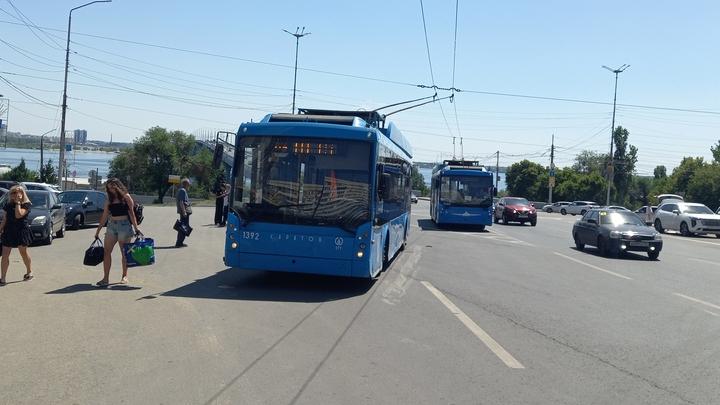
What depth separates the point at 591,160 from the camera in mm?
150125

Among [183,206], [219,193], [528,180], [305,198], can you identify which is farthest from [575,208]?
[305,198]

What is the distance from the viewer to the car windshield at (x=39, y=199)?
1922cm

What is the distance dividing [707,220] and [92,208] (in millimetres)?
29468

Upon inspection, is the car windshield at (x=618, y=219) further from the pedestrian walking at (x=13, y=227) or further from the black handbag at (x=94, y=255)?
the pedestrian walking at (x=13, y=227)

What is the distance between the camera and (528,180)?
106875mm

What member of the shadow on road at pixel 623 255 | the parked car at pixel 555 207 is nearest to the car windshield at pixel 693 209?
the shadow on road at pixel 623 255

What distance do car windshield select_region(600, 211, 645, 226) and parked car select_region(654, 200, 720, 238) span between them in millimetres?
14924

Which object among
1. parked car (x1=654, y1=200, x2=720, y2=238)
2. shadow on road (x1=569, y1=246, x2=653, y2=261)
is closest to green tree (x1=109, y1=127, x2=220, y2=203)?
parked car (x1=654, y1=200, x2=720, y2=238)

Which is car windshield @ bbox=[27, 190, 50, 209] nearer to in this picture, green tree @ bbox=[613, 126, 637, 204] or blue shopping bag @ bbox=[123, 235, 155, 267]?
blue shopping bag @ bbox=[123, 235, 155, 267]

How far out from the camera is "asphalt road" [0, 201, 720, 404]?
6000 millimetres

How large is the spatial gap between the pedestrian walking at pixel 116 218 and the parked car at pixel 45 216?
761 centimetres

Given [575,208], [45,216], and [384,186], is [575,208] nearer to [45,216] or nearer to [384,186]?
[45,216]

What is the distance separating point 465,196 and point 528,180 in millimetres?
78020

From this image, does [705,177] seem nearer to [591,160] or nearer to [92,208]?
[92,208]
